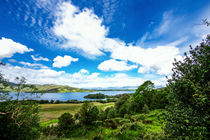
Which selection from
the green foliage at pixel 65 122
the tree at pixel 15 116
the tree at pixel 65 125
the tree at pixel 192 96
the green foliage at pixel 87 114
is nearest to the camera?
the tree at pixel 192 96

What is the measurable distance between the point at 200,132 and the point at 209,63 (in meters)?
4.13

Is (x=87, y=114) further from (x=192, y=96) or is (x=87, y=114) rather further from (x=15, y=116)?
(x=192, y=96)

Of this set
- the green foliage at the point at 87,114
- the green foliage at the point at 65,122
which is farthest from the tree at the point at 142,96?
the green foliage at the point at 65,122

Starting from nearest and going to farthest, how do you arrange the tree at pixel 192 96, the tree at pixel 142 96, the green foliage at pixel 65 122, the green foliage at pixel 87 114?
the tree at pixel 192 96, the green foliage at pixel 65 122, the green foliage at pixel 87 114, the tree at pixel 142 96

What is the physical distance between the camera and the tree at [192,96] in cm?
535

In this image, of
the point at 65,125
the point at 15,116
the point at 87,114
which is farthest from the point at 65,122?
the point at 15,116

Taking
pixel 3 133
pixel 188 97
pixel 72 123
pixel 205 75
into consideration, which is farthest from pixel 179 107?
pixel 72 123

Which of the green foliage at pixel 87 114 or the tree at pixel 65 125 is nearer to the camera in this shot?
the tree at pixel 65 125

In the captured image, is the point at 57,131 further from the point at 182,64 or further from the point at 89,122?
the point at 182,64

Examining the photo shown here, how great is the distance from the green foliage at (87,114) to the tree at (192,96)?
70.6ft

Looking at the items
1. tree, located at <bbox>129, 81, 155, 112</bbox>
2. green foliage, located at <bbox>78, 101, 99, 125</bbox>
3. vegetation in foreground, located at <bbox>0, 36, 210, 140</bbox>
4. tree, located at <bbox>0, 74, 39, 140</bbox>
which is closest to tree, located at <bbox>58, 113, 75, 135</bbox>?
vegetation in foreground, located at <bbox>0, 36, 210, 140</bbox>

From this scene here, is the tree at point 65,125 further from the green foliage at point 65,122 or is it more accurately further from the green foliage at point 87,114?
the green foliage at point 87,114

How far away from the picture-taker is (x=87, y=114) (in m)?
25.0

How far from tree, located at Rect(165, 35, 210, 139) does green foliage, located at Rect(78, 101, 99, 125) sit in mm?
21523
